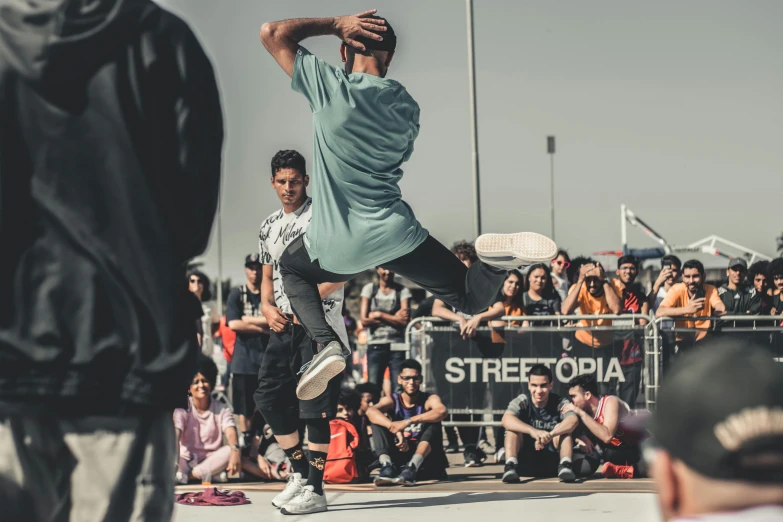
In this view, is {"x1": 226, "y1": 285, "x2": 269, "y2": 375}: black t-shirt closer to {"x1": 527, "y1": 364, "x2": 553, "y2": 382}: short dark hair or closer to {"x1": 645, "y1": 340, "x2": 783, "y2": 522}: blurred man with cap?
{"x1": 527, "y1": 364, "x2": 553, "y2": 382}: short dark hair

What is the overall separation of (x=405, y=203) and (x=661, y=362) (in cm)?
441

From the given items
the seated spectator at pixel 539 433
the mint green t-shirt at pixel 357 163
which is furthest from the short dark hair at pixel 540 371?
the mint green t-shirt at pixel 357 163

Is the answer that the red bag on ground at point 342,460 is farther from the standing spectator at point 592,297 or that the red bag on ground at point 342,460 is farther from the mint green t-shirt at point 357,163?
the mint green t-shirt at point 357,163

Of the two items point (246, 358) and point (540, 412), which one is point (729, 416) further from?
point (246, 358)

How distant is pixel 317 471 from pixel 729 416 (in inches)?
193

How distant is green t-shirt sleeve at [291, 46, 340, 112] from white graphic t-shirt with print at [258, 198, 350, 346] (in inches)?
39.8

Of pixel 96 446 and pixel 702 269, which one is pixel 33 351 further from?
pixel 702 269

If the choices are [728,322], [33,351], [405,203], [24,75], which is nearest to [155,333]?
[33,351]

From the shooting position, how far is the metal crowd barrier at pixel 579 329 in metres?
9.08

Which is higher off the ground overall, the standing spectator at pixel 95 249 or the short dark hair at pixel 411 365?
the standing spectator at pixel 95 249

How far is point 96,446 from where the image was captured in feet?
7.36

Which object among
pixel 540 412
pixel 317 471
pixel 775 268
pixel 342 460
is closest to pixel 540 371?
pixel 540 412

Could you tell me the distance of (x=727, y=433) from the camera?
147 cm

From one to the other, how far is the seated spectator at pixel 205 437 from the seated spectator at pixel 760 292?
524 centimetres
